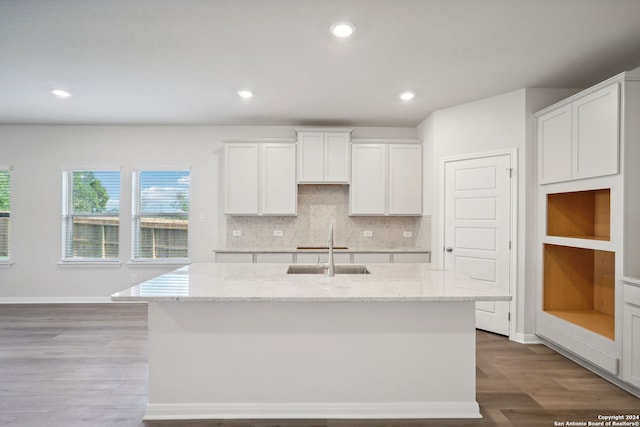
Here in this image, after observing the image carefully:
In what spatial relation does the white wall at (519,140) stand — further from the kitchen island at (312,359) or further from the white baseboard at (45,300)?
the white baseboard at (45,300)

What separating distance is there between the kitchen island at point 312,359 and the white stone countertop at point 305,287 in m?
0.07

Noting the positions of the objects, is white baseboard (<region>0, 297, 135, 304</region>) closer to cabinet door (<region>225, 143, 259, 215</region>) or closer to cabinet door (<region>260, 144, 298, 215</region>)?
cabinet door (<region>225, 143, 259, 215</region>)

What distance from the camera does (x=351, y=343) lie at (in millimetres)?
2164

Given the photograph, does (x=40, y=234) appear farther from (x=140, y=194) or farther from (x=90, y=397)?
(x=90, y=397)

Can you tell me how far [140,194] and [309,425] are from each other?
432cm

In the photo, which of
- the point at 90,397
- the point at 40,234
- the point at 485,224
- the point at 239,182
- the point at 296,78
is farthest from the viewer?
the point at 40,234

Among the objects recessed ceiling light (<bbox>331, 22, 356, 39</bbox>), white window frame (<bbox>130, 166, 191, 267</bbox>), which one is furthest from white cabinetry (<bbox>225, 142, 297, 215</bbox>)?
recessed ceiling light (<bbox>331, 22, 356, 39</bbox>)

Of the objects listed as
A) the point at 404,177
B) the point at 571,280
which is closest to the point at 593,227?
the point at 571,280

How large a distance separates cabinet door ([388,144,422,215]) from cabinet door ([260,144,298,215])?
4.53 feet

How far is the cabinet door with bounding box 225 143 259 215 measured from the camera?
470 centimetres

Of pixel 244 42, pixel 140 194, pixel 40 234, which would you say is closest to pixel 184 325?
pixel 244 42

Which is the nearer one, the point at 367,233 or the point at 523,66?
the point at 523,66

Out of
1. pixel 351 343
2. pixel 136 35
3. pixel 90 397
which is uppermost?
pixel 136 35

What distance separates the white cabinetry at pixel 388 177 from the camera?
→ 4738 millimetres
